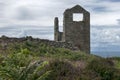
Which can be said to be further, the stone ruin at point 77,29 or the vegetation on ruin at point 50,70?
the stone ruin at point 77,29

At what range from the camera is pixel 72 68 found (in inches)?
1117

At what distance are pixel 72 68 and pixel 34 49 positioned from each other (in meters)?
12.5

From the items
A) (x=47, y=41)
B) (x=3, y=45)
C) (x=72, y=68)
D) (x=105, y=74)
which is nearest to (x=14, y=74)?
(x=72, y=68)

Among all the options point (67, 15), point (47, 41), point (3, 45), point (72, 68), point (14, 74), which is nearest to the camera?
point (14, 74)

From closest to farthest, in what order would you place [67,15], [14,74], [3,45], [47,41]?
[14,74]
[3,45]
[47,41]
[67,15]

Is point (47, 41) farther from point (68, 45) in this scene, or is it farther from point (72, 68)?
point (72, 68)

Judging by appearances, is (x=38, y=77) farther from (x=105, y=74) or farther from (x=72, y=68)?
(x=105, y=74)

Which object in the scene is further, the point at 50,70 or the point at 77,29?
the point at 77,29

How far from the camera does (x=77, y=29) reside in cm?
5834

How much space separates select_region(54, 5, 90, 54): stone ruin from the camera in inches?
2270

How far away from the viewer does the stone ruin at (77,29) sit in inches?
2270

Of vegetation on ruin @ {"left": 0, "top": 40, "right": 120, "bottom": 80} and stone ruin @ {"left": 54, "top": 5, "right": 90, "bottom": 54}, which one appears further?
stone ruin @ {"left": 54, "top": 5, "right": 90, "bottom": 54}

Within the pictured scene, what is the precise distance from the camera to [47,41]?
47188 mm

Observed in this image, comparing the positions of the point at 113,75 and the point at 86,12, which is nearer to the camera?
the point at 113,75
